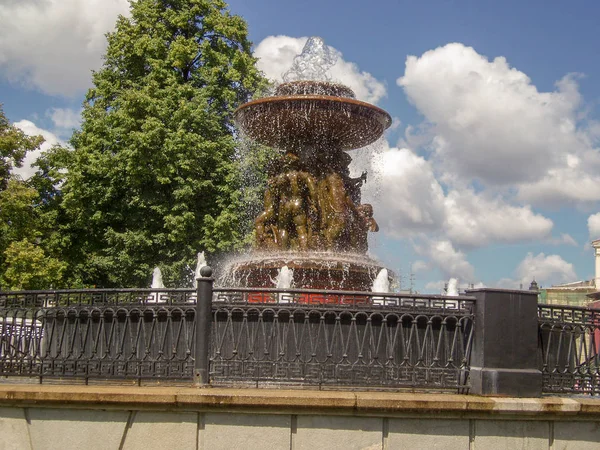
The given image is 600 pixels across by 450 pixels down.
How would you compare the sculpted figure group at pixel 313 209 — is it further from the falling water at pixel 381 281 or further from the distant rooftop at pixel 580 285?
the distant rooftop at pixel 580 285

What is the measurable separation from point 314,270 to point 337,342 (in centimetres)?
431

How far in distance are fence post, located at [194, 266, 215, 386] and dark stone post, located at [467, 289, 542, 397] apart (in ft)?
8.60

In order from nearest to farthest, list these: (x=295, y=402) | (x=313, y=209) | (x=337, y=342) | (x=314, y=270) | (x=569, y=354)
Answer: (x=295, y=402) < (x=569, y=354) < (x=337, y=342) < (x=314, y=270) < (x=313, y=209)

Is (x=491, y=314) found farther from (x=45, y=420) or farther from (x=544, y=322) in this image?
(x=45, y=420)

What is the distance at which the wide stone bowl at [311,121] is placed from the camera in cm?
1241

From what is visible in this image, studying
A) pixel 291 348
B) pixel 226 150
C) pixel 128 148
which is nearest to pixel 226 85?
pixel 226 150

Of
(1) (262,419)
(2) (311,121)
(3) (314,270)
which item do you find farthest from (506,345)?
(2) (311,121)

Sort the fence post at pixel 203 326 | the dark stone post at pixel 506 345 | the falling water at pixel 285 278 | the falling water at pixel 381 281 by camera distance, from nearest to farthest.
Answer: the dark stone post at pixel 506 345 → the fence post at pixel 203 326 → the falling water at pixel 285 278 → the falling water at pixel 381 281

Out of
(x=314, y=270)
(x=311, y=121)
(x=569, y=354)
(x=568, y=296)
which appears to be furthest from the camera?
(x=568, y=296)

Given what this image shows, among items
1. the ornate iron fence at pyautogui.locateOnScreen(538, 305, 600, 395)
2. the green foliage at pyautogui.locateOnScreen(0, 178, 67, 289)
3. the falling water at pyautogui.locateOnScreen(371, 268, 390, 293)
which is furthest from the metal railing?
the green foliage at pyautogui.locateOnScreen(0, 178, 67, 289)

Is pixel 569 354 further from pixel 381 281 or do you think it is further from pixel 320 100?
pixel 320 100

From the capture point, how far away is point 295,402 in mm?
6172

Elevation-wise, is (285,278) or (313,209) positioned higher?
(313,209)

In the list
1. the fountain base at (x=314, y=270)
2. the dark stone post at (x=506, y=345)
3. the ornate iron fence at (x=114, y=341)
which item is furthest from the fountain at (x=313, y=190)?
the dark stone post at (x=506, y=345)
